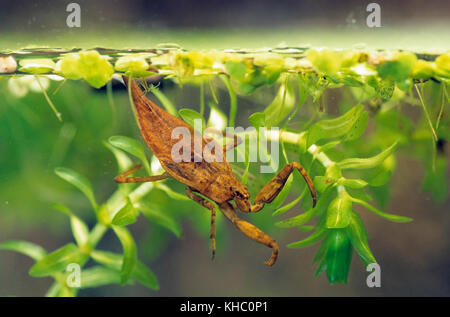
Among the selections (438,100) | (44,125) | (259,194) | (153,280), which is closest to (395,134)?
(438,100)

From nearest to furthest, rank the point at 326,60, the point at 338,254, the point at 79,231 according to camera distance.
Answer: the point at 326,60, the point at 338,254, the point at 79,231

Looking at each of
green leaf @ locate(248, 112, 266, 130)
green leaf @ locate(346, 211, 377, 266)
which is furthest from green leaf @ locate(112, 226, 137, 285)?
green leaf @ locate(346, 211, 377, 266)

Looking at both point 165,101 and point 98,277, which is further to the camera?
point 98,277

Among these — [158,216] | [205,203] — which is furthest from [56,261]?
[205,203]

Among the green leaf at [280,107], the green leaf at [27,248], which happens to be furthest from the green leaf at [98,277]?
the green leaf at [280,107]

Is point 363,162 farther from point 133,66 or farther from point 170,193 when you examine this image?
point 133,66

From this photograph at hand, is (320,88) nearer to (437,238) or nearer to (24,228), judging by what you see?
(437,238)

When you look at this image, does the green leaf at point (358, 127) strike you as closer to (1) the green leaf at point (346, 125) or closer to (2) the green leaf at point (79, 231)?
(1) the green leaf at point (346, 125)
